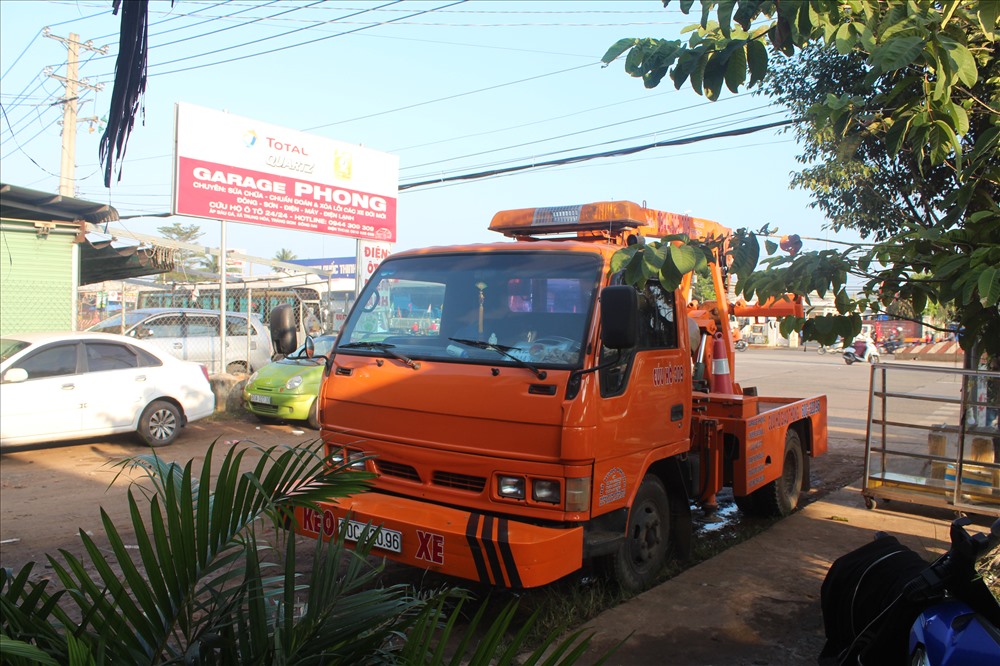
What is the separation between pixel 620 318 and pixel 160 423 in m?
8.10

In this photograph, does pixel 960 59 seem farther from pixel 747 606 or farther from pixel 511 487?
pixel 747 606

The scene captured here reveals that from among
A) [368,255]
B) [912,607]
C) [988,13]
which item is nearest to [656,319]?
[912,607]

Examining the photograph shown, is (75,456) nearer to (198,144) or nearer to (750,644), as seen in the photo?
(198,144)

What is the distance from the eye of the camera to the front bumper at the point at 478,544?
3859 millimetres

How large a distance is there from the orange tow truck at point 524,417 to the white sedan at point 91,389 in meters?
5.71

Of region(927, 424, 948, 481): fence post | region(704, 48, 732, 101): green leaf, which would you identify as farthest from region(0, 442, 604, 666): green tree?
region(927, 424, 948, 481): fence post

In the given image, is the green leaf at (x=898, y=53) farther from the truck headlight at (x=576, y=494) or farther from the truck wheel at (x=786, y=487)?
the truck wheel at (x=786, y=487)

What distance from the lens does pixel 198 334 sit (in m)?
15.5

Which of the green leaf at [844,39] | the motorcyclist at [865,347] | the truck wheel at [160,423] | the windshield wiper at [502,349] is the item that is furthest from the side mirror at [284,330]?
the motorcyclist at [865,347]

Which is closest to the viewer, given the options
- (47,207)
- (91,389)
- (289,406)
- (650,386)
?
(650,386)

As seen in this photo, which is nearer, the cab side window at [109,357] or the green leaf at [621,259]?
the green leaf at [621,259]

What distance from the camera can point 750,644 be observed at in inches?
167

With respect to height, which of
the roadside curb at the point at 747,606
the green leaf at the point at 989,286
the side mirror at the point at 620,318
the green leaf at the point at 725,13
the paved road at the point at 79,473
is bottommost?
the paved road at the point at 79,473

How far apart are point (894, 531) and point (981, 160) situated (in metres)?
4.24
